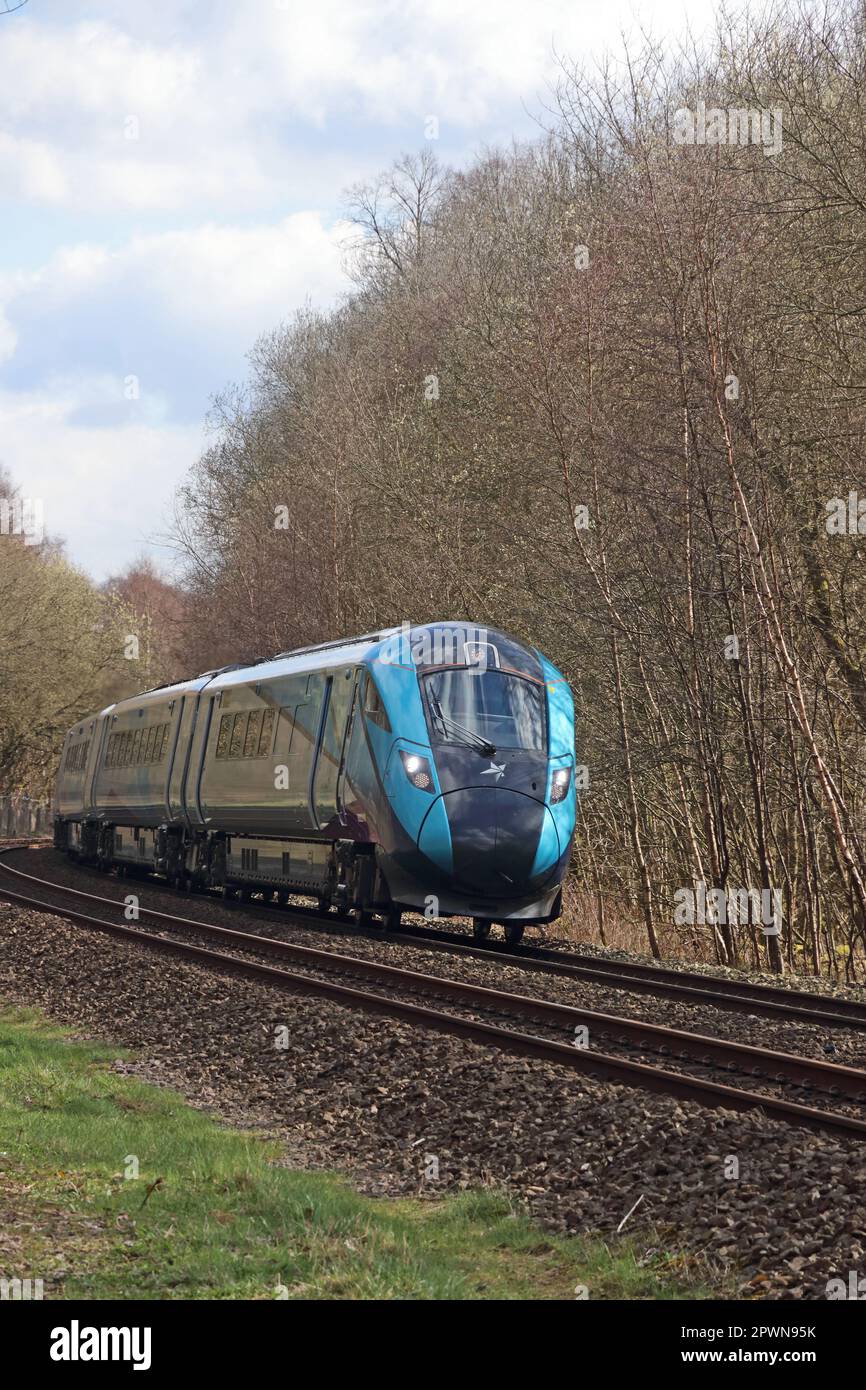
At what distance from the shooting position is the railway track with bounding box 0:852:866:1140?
7844 mm

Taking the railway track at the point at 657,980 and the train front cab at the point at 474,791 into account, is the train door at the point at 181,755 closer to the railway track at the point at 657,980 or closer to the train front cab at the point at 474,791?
the railway track at the point at 657,980

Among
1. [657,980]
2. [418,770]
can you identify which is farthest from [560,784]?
[657,980]

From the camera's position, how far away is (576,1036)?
9953 millimetres

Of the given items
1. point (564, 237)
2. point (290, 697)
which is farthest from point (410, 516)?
point (290, 697)

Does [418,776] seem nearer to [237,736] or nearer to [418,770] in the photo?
[418,770]

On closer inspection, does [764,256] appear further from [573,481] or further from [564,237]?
[564,237]

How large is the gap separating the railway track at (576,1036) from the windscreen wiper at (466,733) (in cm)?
252

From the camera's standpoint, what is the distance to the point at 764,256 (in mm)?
16234

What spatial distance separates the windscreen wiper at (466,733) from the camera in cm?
1531

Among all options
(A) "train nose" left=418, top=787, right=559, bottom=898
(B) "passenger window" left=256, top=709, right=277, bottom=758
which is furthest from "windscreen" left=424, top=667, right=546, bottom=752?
(B) "passenger window" left=256, top=709, right=277, bottom=758

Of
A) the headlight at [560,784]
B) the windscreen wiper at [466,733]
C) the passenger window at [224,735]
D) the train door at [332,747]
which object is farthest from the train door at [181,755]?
the headlight at [560,784]

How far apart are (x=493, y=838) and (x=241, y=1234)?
9263 millimetres

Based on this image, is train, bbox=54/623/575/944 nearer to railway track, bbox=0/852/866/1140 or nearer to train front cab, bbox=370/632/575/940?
train front cab, bbox=370/632/575/940
